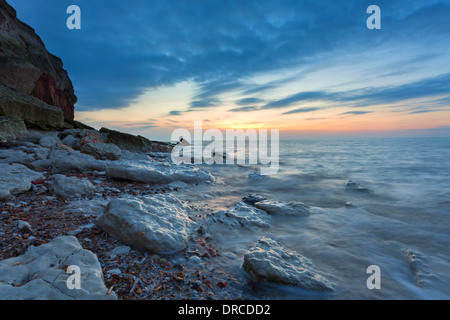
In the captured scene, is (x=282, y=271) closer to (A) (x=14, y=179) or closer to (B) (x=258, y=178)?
(A) (x=14, y=179)

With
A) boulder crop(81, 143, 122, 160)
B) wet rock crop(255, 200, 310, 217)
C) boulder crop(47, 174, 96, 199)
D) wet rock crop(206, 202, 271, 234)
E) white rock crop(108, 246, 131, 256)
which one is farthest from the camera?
boulder crop(81, 143, 122, 160)

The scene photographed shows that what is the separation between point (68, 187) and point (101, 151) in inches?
178

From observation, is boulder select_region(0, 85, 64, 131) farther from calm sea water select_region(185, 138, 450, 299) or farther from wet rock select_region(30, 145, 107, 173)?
calm sea water select_region(185, 138, 450, 299)

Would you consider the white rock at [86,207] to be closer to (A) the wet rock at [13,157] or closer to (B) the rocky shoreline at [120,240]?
(B) the rocky shoreline at [120,240]

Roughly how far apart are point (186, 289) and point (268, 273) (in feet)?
3.09

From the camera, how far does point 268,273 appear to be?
2564 mm

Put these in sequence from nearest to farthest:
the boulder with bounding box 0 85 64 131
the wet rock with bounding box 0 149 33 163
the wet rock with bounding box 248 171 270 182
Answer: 1. the wet rock with bounding box 0 149 33 163
2. the wet rock with bounding box 248 171 270 182
3. the boulder with bounding box 0 85 64 131

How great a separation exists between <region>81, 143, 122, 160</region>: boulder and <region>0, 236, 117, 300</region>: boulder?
6.82 m

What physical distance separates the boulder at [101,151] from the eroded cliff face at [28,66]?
8225mm

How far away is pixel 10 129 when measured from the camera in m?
7.18

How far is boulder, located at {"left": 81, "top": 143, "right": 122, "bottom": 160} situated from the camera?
331 inches

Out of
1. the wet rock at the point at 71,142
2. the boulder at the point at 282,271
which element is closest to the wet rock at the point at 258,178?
the boulder at the point at 282,271

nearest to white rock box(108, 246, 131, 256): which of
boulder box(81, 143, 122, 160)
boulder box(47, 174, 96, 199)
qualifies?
boulder box(47, 174, 96, 199)
